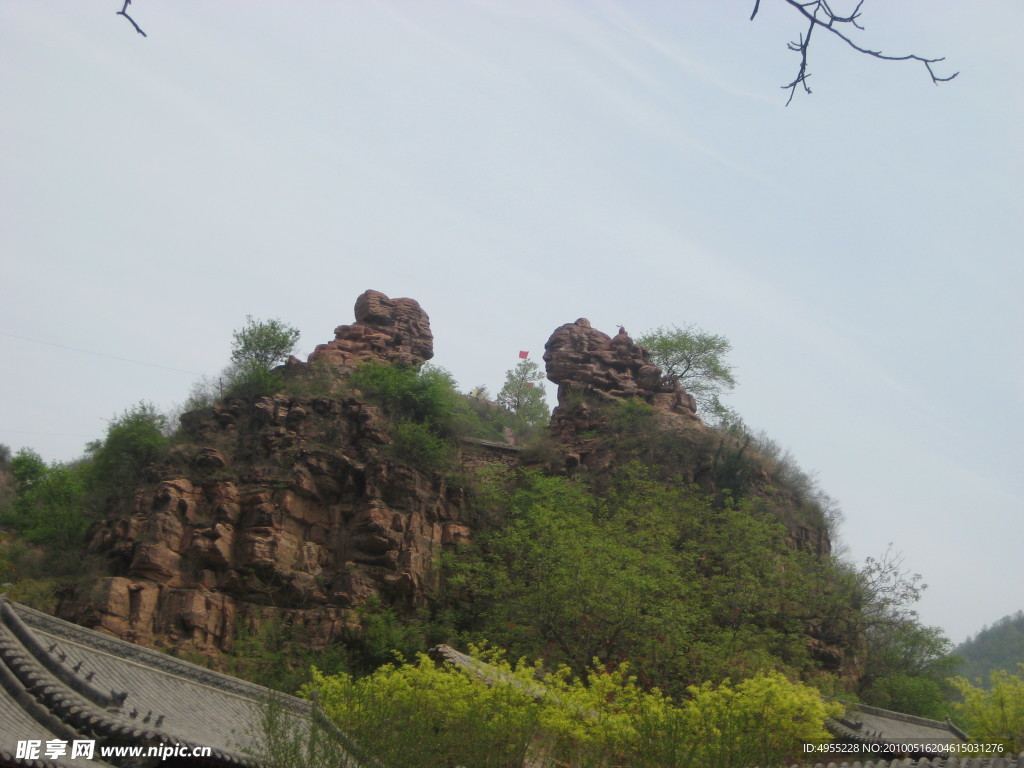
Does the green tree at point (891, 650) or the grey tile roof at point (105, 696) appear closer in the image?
the grey tile roof at point (105, 696)

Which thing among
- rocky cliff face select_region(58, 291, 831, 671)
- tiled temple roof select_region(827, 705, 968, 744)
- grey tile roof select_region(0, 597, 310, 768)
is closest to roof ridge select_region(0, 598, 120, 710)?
grey tile roof select_region(0, 597, 310, 768)

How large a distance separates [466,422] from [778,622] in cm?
1410

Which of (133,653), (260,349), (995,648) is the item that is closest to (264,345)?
(260,349)

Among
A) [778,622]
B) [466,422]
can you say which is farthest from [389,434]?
[778,622]

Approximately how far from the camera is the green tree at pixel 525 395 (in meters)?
63.2

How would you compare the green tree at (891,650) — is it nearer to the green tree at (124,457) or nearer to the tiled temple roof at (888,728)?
the tiled temple roof at (888,728)

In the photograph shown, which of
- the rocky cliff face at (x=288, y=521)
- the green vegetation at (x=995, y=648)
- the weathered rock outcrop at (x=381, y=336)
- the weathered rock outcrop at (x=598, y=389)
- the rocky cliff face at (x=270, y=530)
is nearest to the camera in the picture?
the rocky cliff face at (x=270, y=530)

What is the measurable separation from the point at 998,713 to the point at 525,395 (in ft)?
139

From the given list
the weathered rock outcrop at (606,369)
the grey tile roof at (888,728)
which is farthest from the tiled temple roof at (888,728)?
the weathered rock outcrop at (606,369)

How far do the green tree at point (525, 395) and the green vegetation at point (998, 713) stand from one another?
36833 mm

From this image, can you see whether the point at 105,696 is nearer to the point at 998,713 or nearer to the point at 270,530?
the point at 270,530

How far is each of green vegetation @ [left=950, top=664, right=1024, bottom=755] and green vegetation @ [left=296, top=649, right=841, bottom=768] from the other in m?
6.15

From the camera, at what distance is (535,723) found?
63.4 ft

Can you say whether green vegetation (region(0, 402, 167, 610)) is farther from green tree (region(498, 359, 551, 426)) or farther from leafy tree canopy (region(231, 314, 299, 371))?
green tree (region(498, 359, 551, 426))
